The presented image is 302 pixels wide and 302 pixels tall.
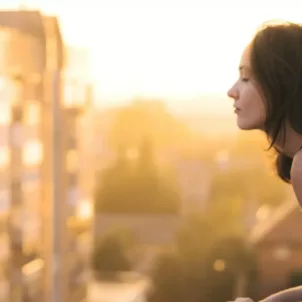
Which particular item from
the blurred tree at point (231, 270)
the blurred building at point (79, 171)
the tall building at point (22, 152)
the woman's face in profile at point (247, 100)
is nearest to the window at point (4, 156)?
the tall building at point (22, 152)

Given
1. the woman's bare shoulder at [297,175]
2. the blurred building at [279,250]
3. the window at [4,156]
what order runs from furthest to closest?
the blurred building at [279,250] < the window at [4,156] < the woman's bare shoulder at [297,175]

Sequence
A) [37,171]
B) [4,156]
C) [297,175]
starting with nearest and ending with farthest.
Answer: [297,175] → [4,156] → [37,171]

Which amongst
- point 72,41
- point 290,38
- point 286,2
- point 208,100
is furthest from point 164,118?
point 290,38

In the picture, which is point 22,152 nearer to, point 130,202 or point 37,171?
point 37,171

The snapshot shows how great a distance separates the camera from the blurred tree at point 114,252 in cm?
160

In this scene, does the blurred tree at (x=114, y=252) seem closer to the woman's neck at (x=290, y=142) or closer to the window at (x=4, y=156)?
the window at (x=4, y=156)

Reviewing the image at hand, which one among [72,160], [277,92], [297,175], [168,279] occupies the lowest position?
[168,279]

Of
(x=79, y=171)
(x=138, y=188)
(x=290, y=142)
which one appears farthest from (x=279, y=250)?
(x=290, y=142)

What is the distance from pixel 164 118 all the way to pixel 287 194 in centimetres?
38

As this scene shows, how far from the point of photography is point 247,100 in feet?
2.70

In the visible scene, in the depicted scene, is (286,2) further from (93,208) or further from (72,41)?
(93,208)

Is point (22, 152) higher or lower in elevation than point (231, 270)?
higher

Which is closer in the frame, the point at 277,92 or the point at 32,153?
the point at 277,92

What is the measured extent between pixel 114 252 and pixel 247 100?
886 millimetres
